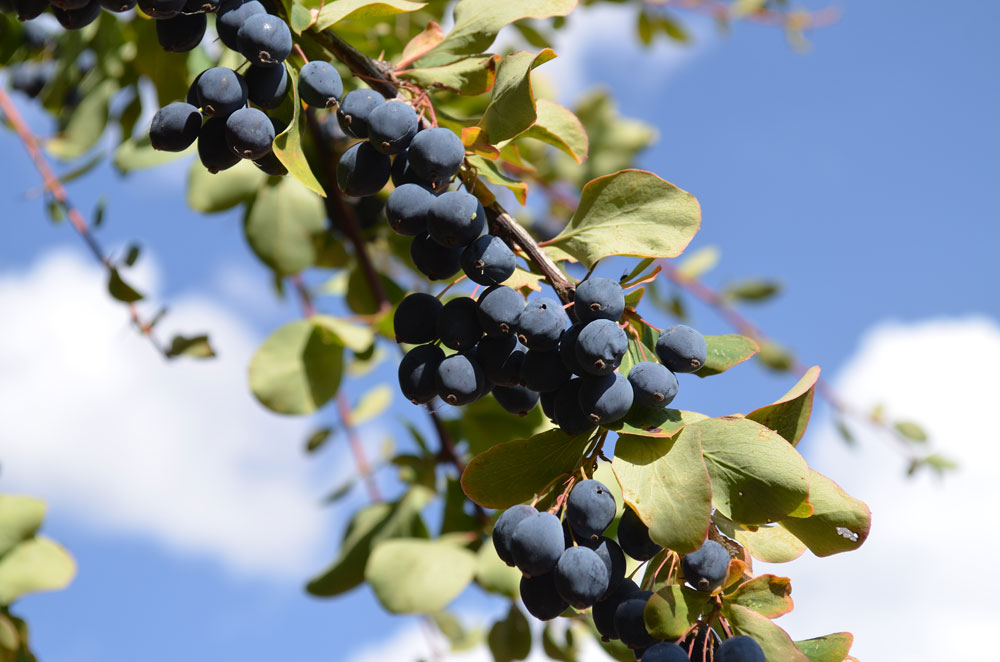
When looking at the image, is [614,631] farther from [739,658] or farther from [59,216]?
[59,216]

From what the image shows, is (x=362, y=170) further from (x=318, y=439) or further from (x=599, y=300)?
(x=318, y=439)

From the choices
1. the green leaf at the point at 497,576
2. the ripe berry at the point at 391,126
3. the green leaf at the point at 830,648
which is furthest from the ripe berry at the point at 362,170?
the green leaf at the point at 497,576

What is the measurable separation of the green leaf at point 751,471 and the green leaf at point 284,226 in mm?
1072

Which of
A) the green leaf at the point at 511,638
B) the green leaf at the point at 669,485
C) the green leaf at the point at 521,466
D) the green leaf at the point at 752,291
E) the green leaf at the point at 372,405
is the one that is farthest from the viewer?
the green leaf at the point at 752,291

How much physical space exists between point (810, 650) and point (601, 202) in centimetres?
47

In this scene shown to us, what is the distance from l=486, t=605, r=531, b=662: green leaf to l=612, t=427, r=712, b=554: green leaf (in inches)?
35.9

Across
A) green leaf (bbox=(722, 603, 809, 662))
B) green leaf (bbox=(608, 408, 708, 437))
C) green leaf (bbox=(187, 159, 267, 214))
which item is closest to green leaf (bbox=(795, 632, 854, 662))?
green leaf (bbox=(722, 603, 809, 662))

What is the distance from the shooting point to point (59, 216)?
5.95 feet

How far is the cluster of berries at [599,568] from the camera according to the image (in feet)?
2.52

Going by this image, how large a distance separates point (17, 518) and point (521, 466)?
92 centimetres

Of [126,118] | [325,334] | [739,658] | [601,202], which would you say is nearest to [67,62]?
[126,118]

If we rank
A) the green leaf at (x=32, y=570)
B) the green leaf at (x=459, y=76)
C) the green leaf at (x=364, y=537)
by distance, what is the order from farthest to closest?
the green leaf at (x=364, y=537) → the green leaf at (x=32, y=570) → the green leaf at (x=459, y=76)

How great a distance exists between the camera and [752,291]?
3.02m

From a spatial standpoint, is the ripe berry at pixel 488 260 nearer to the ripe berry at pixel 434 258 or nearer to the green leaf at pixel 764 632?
the ripe berry at pixel 434 258
